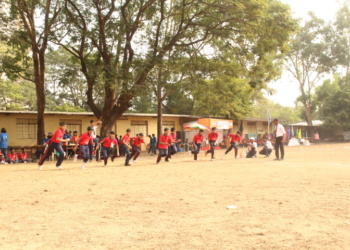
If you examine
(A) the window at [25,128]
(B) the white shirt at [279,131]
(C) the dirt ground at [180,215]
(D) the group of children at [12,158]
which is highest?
(A) the window at [25,128]

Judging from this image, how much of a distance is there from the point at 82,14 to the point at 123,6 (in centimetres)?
241

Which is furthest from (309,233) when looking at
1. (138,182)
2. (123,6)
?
(123,6)

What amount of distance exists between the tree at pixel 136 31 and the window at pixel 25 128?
20.7 feet

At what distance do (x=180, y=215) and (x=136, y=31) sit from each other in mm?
16051

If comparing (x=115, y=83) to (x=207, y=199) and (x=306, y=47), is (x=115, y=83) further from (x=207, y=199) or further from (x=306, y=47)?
(x=306, y=47)

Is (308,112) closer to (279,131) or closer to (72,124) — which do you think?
(72,124)

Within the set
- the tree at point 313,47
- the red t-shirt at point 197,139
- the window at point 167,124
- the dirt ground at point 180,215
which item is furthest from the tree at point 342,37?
the dirt ground at point 180,215

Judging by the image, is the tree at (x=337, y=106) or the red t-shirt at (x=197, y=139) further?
the tree at (x=337, y=106)

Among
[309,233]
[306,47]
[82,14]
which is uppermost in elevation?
[306,47]

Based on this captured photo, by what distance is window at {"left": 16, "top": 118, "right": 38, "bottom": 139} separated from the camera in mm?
23125

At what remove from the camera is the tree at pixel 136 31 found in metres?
17.0

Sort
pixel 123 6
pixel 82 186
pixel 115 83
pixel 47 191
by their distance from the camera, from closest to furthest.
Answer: pixel 47 191
pixel 82 186
pixel 115 83
pixel 123 6

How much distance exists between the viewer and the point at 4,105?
3033cm

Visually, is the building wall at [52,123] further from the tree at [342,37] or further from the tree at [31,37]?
the tree at [342,37]
